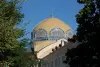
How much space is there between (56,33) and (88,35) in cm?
6474

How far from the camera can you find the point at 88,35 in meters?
26.6

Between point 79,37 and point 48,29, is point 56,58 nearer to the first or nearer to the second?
point 48,29

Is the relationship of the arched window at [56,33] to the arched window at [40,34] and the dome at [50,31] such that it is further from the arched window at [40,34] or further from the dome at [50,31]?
the arched window at [40,34]

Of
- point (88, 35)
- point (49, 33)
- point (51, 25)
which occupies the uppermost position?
point (51, 25)

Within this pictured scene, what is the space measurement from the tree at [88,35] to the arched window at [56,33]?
6334cm

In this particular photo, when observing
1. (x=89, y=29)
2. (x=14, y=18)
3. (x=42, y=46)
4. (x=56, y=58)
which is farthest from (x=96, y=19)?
(x=42, y=46)

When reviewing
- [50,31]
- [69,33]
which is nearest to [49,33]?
[50,31]

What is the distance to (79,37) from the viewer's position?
1089 inches

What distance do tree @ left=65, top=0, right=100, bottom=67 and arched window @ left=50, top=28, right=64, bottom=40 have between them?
63338mm

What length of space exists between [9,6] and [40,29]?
73.8 metres

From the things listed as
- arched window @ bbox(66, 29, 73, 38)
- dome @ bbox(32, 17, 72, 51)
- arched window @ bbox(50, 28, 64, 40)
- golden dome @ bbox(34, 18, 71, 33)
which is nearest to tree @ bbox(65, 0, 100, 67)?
dome @ bbox(32, 17, 72, 51)

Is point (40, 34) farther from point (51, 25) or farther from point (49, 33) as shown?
point (51, 25)

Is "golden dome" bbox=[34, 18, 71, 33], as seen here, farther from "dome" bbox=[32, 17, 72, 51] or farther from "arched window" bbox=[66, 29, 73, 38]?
"arched window" bbox=[66, 29, 73, 38]

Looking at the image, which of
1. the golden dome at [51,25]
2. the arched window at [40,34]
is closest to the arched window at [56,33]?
the golden dome at [51,25]
